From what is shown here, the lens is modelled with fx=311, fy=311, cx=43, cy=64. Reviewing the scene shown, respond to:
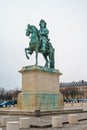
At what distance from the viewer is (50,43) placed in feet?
115

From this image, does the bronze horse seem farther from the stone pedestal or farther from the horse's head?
the stone pedestal

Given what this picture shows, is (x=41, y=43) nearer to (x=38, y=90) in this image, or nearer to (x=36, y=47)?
(x=36, y=47)

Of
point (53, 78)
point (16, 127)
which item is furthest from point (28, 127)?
point (53, 78)

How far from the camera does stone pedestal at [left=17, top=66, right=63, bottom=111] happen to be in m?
30.8

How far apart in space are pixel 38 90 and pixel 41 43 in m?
5.44

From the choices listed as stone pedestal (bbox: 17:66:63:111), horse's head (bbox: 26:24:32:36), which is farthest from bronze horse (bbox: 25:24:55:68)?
stone pedestal (bbox: 17:66:63:111)

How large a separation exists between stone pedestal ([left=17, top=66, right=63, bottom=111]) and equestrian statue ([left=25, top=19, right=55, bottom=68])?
1920 millimetres

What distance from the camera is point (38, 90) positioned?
1225 inches

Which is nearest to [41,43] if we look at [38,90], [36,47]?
[36,47]

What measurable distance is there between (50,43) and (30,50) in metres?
2.83

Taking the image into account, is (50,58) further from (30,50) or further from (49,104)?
(49,104)

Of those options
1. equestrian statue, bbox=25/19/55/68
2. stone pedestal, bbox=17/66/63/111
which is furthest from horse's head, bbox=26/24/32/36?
stone pedestal, bbox=17/66/63/111

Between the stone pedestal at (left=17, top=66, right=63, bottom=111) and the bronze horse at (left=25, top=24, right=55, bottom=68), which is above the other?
the bronze horse at (left=25, top=24, right=55, bottom=68)

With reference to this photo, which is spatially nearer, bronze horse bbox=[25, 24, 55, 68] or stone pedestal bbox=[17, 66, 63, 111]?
stone pedestal bbox=[17, 66, 63, 111]
